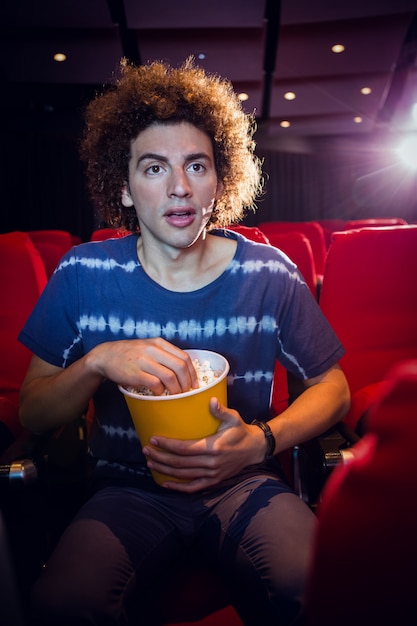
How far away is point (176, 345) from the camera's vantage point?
49.3 inches

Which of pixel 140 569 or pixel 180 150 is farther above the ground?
pixel 180 150

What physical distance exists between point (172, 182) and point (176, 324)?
354mm

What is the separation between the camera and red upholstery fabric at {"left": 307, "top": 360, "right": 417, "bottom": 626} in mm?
365

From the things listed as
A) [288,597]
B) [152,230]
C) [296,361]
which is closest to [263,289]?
[296,361]

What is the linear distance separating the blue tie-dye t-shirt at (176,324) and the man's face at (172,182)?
143 millimetres

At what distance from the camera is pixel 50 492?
1272 millimetres

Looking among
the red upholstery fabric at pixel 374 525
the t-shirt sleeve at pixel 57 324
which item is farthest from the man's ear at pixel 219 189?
the red upholstery fabric at pixel 374 525

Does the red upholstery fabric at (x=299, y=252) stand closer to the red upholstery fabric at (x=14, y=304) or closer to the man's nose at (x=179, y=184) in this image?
the man's nose at (x=179, y=184)

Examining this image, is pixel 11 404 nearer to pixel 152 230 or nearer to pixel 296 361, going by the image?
pixel 152 230

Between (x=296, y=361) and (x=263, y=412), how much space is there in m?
0.17

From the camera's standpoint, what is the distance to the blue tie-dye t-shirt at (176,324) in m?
1.24

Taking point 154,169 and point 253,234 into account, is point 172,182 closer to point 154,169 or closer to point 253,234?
point 154,169

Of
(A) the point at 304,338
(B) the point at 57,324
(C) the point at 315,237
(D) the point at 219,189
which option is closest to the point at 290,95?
(C) the point at 315,237

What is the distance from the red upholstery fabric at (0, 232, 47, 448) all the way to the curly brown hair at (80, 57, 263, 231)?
353mm
